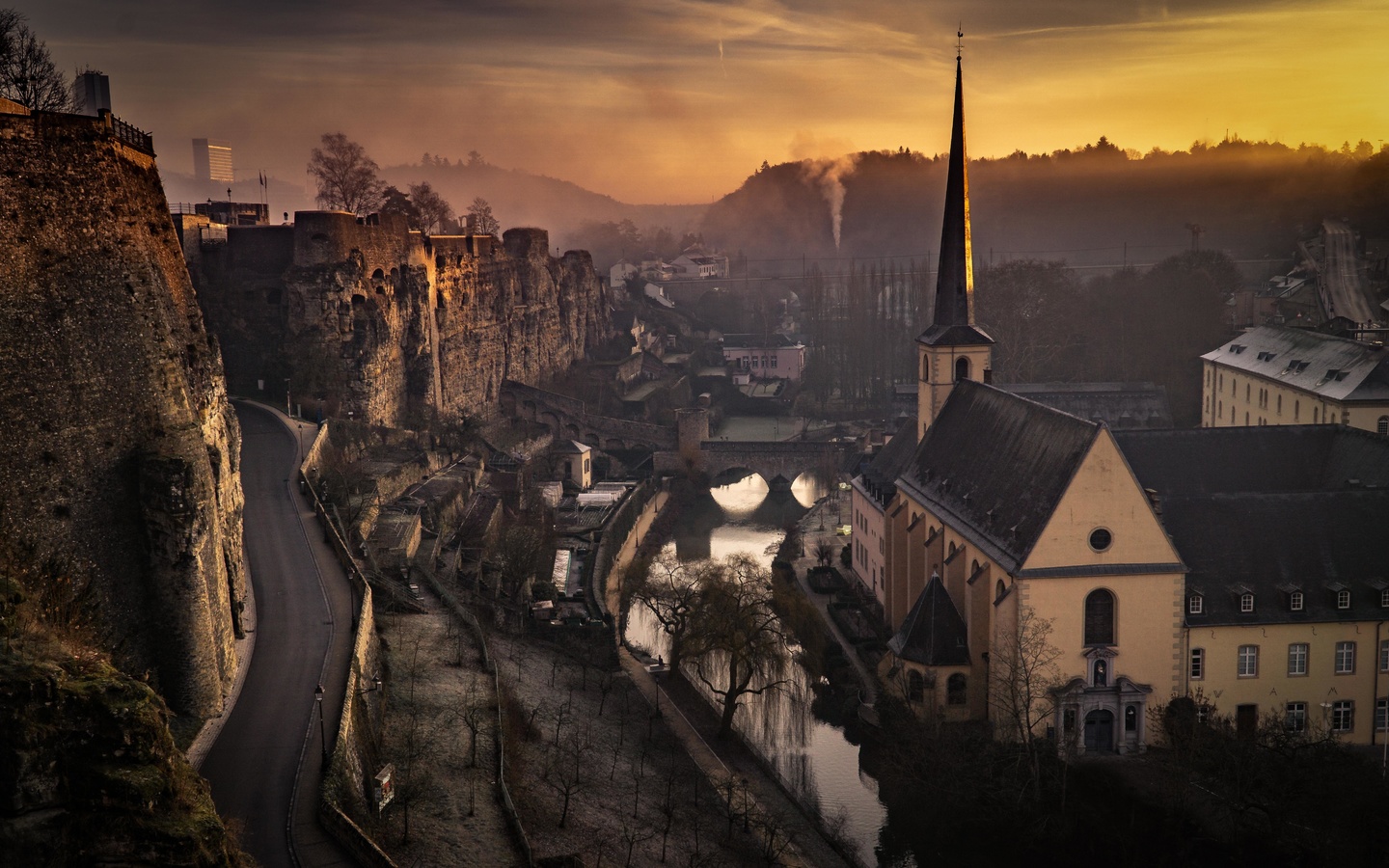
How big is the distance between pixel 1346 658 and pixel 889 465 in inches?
811

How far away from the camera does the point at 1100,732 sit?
3728cm

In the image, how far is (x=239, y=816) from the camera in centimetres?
2356

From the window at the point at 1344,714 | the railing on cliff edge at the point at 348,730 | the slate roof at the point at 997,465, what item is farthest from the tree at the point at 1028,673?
the railing on cliff edge at the point at 348,730

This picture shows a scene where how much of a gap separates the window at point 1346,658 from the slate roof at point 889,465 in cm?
1709

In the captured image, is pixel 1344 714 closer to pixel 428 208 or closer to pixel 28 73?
pixel 28 73

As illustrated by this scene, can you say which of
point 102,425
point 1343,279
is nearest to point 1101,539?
point 102,425

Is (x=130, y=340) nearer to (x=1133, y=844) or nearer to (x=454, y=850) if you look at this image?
(x=454, y=850)

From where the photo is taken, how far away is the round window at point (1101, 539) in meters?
36.3

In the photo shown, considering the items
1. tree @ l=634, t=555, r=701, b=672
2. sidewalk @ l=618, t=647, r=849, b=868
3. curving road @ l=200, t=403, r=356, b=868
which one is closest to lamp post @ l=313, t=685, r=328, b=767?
curving road @ l=200, t=403, r=356, b=868

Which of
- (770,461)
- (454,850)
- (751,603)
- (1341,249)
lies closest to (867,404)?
(770,461)

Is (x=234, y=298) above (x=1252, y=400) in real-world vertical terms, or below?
above

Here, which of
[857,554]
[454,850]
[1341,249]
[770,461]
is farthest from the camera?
[1341,249]

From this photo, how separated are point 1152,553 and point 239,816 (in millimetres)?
24149

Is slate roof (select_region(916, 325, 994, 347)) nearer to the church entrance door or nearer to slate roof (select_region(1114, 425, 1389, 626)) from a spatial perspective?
slate roof (select_region(1114, 425, 1389, 626))
